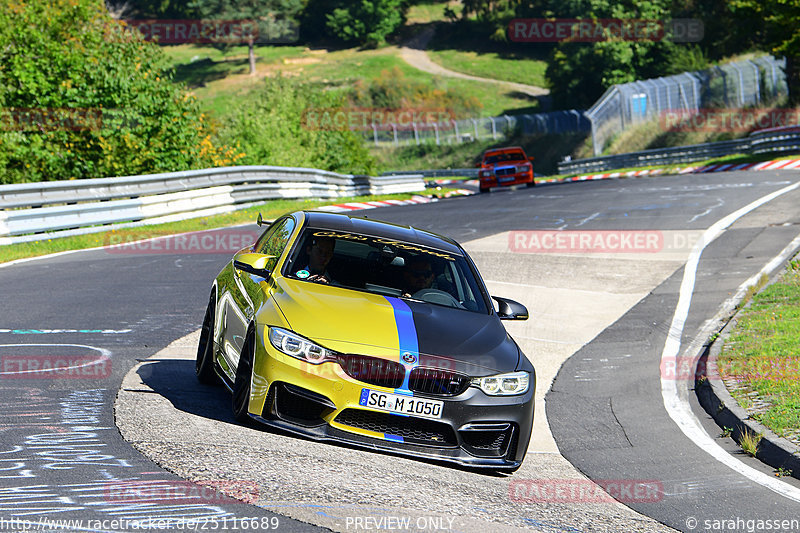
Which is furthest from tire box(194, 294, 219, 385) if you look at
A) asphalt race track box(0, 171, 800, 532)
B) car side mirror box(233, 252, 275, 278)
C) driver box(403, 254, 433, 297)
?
driver box(403, 254, 433, 297)

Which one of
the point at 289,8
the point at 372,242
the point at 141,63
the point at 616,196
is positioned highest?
the point at 289,8

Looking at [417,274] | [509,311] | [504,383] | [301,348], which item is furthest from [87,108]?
[504,383]

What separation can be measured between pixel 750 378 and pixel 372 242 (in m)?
3.83

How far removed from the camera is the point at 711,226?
19.6 meters

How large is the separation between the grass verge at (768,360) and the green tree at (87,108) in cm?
1642

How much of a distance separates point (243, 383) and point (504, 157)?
1336 inches

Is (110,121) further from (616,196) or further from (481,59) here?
(481,59)

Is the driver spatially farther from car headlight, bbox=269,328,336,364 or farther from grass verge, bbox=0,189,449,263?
grass verge, bbox=0,189,449,263

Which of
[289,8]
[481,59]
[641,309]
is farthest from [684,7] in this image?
[641,309]

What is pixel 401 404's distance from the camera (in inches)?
248

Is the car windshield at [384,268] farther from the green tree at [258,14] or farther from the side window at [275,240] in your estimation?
the green tree at [258,14]

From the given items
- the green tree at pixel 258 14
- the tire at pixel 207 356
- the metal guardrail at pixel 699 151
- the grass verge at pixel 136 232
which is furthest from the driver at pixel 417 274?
the green tree at pixel 258 14

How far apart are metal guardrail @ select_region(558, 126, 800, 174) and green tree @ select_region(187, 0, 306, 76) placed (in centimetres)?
6915

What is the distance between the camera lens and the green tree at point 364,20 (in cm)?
12575
